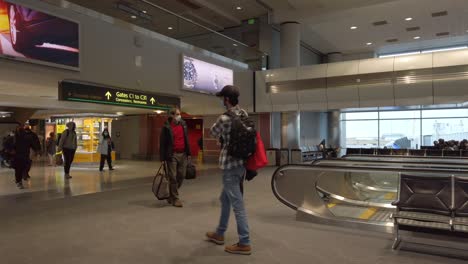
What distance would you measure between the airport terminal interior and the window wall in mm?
126

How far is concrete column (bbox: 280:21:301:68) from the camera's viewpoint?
51.6 feet

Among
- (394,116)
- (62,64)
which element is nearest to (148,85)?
(62,64)

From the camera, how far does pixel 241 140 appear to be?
3561 mm

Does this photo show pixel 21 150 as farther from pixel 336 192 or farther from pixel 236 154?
pixel 336 192

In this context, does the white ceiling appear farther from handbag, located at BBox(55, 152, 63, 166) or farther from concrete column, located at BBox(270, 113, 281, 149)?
handbag, located at BBox(55, 152, 63, 166)

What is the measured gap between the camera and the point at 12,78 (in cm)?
754

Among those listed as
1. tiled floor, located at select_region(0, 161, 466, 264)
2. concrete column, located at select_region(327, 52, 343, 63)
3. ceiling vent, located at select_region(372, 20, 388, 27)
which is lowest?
tiled floor, located at select_region(0, 161, 466, 264)

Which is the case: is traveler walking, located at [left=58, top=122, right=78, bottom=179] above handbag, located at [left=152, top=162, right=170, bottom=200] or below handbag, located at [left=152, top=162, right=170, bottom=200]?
above

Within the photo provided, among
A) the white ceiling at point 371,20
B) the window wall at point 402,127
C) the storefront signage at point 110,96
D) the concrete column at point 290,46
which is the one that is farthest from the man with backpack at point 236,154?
the window wall at point 402,127

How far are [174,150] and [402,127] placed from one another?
19778mm

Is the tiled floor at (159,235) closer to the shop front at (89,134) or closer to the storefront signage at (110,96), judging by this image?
the storefront signage at (110,96)

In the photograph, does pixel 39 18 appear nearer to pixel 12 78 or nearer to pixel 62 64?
pixel 62 64

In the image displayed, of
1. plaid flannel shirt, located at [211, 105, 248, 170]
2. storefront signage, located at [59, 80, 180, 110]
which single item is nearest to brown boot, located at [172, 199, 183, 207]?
plaid flannel shirt, located at [211, 105, 248, 170]

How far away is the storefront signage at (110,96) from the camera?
7.61 metres
